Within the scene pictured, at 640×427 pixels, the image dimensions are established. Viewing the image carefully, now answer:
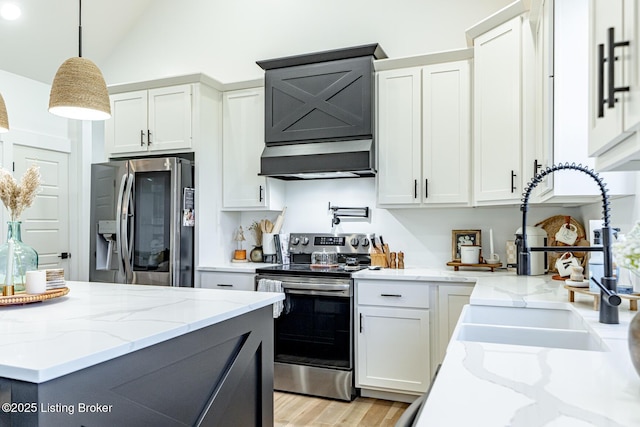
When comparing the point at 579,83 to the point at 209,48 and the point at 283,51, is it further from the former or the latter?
the point at 209,48

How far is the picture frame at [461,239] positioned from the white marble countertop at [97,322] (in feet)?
6.24

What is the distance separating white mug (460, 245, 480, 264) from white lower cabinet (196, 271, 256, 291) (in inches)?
60.5

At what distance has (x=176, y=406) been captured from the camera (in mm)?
1528

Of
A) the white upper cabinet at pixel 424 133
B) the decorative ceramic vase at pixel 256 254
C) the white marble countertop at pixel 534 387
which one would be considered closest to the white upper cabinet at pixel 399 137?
the white upper cabinet at pixel 424 133

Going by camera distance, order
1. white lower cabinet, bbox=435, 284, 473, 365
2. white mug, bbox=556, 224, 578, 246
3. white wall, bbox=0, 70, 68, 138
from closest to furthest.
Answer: white mug, bbox=556, 224, 578, 246 → white lower cabinet, bbox=435, 284, 473, 365 → white wall, bbox=0, 70, 68, 138

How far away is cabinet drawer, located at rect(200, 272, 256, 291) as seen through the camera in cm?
355

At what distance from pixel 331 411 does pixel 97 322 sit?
1.96 meters

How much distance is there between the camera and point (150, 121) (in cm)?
396

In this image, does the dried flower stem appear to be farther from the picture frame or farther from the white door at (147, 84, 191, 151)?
the picture frame

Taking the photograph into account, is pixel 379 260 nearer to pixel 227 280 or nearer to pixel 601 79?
pixel 227 280

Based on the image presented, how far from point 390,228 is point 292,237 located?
829mm

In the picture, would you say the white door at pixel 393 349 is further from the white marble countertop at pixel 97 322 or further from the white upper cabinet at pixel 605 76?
the white upper cabinet at pixel 605 76

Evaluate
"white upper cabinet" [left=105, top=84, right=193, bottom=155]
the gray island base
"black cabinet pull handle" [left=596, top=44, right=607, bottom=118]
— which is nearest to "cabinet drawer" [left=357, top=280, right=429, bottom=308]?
the gray island base

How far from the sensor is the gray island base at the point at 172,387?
3.69 ft
